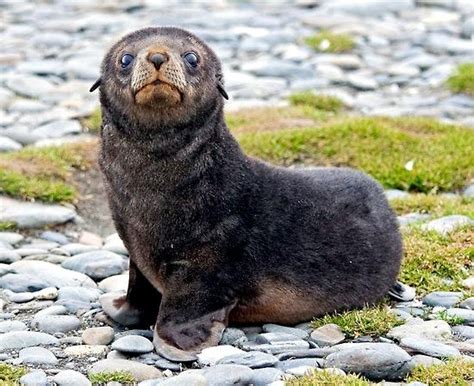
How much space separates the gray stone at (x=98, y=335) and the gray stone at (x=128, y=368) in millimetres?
459

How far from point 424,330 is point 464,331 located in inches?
8.6

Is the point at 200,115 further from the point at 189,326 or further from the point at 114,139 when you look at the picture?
the point at 189,326

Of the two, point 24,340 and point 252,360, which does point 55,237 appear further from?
point 252,360

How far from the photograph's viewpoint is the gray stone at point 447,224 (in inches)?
317

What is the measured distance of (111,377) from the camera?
18.3 feet

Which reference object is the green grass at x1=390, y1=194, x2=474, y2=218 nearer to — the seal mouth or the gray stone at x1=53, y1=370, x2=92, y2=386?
the seal mouth

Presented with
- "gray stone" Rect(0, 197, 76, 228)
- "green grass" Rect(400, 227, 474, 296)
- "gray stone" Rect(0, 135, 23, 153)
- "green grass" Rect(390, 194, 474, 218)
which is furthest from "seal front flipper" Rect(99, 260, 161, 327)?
"gray stone" Rect(0, 135, 23, 153)

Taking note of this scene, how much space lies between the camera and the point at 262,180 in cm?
668

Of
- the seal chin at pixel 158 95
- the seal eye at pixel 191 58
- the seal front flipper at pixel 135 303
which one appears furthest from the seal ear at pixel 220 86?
the seal front flipper at pixel 135 303

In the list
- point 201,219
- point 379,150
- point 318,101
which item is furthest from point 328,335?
point 318,101

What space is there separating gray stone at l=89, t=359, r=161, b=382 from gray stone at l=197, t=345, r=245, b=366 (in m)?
0.26

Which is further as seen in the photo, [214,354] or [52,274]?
[52,274]

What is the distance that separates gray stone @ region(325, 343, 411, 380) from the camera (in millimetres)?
5469

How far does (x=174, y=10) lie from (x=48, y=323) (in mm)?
11319
